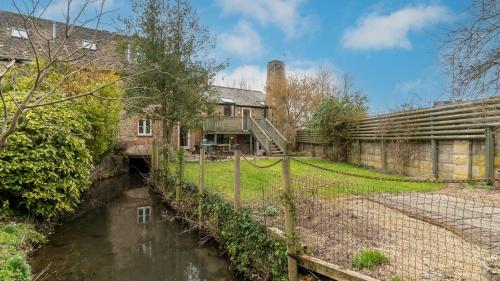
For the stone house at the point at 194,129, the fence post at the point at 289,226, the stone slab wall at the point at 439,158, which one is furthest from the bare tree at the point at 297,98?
the fence post at the point at 289,226

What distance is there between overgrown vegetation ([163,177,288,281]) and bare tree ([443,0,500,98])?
12.6ft

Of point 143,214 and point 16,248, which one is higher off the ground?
point 16,248

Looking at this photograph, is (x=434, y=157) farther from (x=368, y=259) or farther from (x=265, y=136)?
(x=265, y=136)

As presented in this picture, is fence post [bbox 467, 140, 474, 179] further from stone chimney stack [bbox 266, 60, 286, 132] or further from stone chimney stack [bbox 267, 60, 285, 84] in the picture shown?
stone chimney stack [bbox 267, 60, 285, 84]

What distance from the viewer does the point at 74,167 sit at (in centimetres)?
688

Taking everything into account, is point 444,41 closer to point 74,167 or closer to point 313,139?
point 74,167

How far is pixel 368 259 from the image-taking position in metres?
3.56

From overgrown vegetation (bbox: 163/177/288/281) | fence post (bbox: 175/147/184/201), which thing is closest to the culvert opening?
fence post (bbox: 175/147/184/201)

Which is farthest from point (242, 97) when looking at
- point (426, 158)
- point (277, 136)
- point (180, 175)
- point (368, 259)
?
point (368, 259)

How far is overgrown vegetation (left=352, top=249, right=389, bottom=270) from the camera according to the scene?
11.5ft

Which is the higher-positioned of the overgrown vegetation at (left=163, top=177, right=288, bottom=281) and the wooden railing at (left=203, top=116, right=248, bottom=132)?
the wooden railing at (left=203, top=116, right=248, bottom=132)

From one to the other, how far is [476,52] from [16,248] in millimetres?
7951

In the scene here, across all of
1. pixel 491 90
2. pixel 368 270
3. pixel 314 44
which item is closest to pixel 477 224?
pixel 491 90

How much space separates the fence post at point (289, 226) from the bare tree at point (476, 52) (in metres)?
3.17
